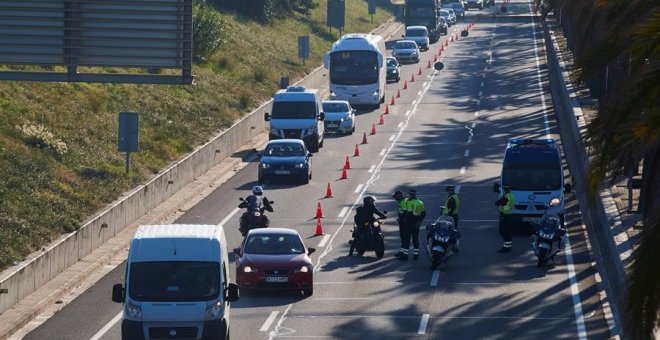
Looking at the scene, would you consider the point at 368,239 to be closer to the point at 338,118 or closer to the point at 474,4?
the point at 338,118

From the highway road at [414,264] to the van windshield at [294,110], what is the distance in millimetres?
1684

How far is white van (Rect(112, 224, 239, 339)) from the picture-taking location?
2211 cm

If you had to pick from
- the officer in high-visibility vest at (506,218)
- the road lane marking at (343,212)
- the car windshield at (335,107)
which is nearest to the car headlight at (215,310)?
the officer in high-visibility vest at (506,218)

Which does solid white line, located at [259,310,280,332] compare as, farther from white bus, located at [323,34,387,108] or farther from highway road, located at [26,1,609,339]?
white bus, located at [323,34,387,108]

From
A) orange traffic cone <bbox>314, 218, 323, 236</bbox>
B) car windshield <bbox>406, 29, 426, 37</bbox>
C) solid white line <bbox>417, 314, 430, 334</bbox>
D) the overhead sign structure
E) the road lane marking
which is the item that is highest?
the overhead sign structure

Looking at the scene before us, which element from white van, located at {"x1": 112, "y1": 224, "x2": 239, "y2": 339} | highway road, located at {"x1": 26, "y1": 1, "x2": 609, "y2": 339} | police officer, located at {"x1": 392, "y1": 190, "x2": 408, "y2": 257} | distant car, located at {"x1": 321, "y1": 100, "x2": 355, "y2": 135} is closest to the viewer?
white van, located at {"x1": 112, "y1": 224, "x2": 239, "y2": 339}

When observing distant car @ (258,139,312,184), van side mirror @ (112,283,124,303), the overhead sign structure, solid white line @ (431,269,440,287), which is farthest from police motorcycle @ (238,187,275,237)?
distant car @ (258,139,312,184)

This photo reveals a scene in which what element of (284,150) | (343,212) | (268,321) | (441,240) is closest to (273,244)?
(268,321)

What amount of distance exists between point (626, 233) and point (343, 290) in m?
6.24

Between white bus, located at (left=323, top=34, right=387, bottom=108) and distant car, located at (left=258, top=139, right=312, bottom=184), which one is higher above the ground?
white bus, located at (left=323, top=34, right=387, bottom=108)

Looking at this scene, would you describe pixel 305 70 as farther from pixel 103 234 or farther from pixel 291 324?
pixel 291 324

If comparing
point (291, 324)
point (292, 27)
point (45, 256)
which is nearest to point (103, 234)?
point (45, 256)

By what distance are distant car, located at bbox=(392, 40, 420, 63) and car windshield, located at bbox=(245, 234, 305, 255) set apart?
203ft

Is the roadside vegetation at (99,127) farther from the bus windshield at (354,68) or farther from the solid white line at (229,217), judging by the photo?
the bus windshield at (354,68)
